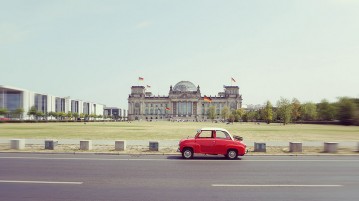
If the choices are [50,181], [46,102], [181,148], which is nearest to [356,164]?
[181,148]

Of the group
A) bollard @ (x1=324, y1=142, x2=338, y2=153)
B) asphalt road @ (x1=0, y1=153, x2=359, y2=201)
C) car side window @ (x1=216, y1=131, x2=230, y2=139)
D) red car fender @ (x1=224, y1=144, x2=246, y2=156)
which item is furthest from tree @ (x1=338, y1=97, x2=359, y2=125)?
car side window @ (x1=216, y1=131, x2=230, y2=139)

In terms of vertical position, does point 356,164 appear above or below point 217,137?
below

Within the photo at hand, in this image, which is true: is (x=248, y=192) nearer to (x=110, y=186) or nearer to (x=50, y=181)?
(x=110, y=186)

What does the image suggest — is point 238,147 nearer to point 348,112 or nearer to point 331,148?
point 331,148

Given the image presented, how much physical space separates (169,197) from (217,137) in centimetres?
1146

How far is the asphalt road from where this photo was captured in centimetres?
1111

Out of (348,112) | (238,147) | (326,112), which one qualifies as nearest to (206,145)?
(238,147)

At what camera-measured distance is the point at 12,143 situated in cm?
2611

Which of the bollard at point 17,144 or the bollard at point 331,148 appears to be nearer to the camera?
the bollard at point 331,148

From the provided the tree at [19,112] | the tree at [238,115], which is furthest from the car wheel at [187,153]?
the tree at [238,115]

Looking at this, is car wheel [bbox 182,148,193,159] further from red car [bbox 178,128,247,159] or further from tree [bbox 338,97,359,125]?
tree [bbox 338,97,359,125]

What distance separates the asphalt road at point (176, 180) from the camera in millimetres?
11109

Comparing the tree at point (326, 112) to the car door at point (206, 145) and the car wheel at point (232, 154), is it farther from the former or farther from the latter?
the car door at point (206, 145)

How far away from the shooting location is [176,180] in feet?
45.2
